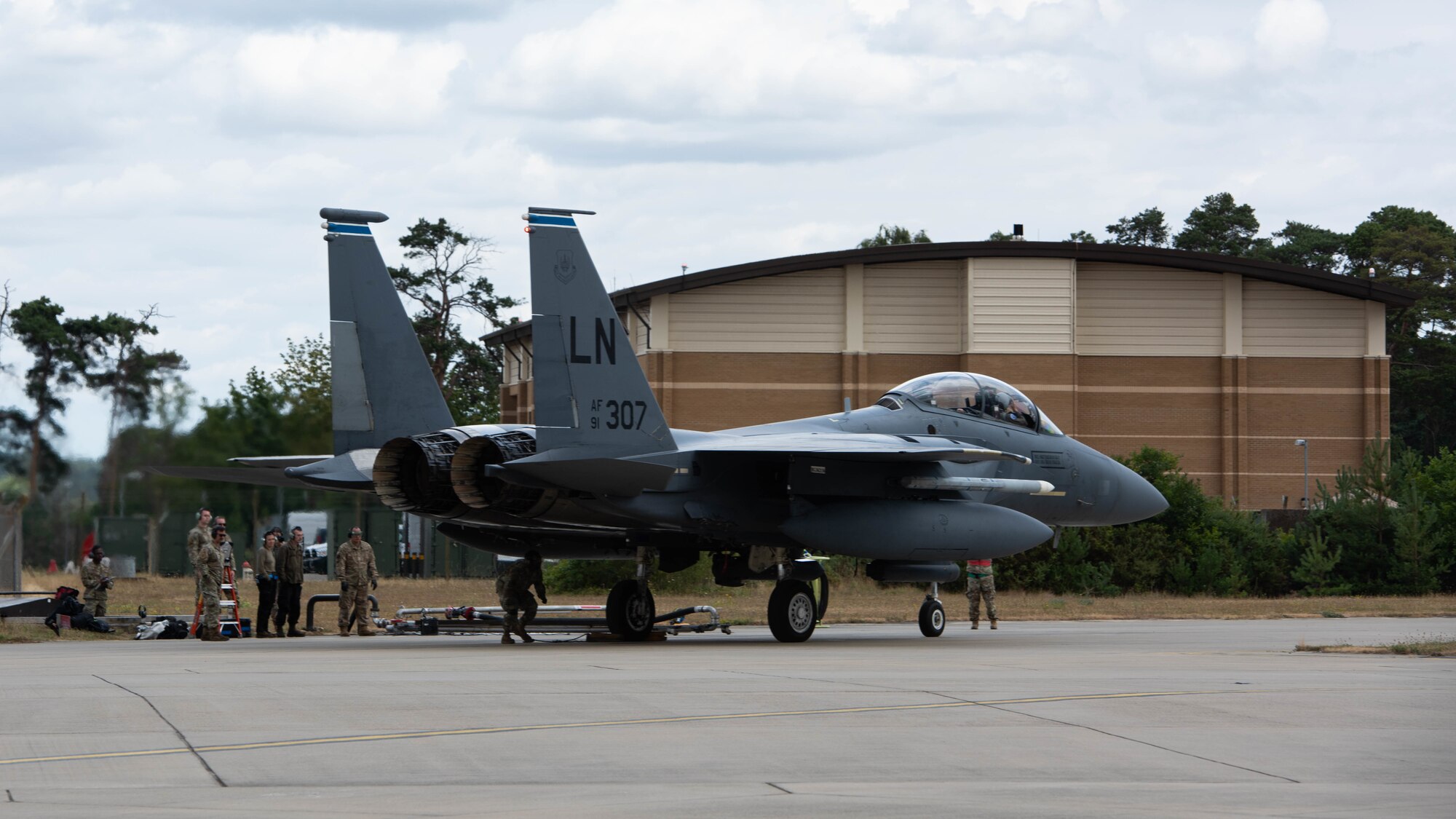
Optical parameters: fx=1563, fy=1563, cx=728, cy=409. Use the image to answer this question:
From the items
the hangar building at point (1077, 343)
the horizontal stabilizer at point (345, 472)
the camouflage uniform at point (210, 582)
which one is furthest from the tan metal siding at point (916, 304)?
the horizontal stabilizer at point (345, 472)

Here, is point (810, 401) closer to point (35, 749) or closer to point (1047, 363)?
point (1047, 363)

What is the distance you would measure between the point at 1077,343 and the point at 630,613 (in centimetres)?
3764

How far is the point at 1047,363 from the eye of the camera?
176 ft

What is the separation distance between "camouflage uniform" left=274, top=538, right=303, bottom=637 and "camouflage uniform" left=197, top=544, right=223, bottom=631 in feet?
4.06

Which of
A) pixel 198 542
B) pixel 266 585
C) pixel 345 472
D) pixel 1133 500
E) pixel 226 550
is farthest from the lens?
pixel 266 585

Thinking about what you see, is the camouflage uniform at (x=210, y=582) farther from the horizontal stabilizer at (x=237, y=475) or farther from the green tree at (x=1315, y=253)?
the green tree at (x=1315, y=253)

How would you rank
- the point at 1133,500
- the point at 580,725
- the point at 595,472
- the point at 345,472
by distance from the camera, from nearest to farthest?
the point at 580,725, the point at 595,472, the point at 345,472, the point at 1133,500

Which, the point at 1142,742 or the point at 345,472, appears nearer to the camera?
the point at 1142,742

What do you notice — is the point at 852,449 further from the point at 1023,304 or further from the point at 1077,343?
the point at 1077,343

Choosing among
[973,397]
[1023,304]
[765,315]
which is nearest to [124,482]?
[973,397]

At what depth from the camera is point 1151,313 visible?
54.9 m

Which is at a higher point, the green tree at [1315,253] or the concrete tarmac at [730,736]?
the green tree at [1315,253]

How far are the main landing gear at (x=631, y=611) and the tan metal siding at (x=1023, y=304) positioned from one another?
35.0m

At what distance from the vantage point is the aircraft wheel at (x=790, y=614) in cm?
1928
